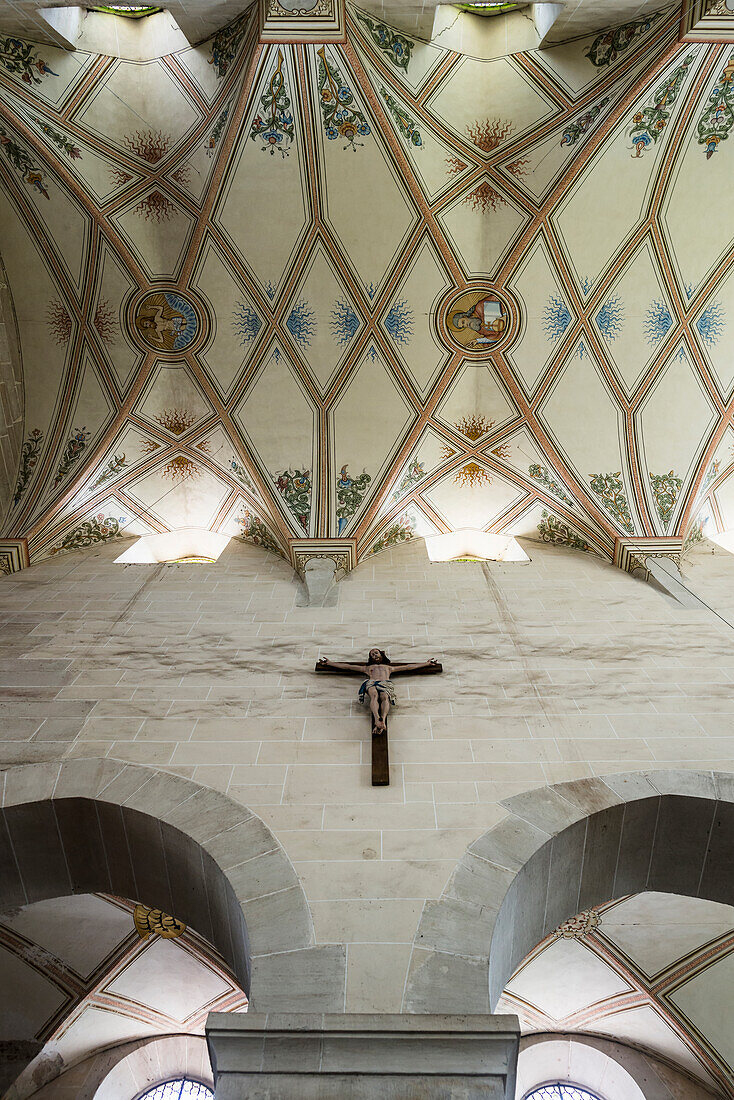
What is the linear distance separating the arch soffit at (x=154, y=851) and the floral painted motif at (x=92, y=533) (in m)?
4.50

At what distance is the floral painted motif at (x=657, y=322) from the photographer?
9.30m

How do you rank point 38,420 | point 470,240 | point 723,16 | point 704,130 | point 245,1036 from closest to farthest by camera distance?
point 245,1036
point 723,16
point 704,130
point 470,240
point 38,420

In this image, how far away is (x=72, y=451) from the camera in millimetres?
Result: 9883

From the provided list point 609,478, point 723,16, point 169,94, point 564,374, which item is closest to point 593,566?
point 609,478

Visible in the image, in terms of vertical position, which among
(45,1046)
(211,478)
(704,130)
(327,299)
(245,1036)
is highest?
(704,130)

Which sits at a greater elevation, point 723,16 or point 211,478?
point 723,16

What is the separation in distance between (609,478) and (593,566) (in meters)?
1.32

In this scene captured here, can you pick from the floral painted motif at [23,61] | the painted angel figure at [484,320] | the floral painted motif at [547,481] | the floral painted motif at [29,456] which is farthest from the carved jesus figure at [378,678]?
the floral painted motif at [23,61]

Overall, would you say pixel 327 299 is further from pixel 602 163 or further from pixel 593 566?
pixel 593 566

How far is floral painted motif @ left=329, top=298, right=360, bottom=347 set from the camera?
9.45m

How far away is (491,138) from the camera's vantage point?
850 centimetres

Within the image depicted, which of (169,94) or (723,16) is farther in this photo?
(169,94)

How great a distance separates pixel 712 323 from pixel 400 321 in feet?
13.1

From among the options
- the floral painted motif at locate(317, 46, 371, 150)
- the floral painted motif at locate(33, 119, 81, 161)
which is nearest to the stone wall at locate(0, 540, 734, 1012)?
the floral painted motif at locate(33, 119, 81, 161)
